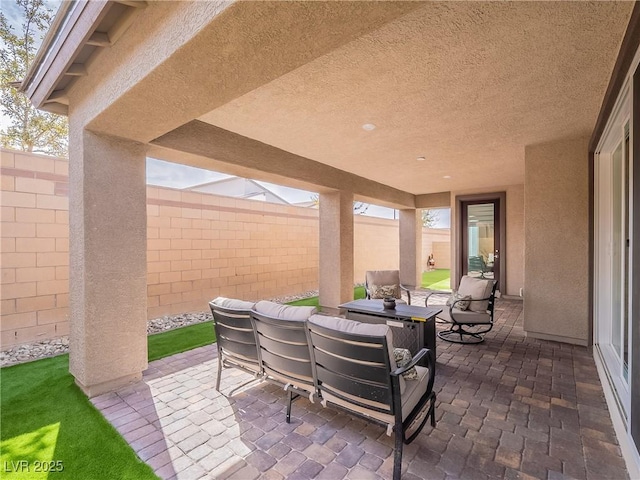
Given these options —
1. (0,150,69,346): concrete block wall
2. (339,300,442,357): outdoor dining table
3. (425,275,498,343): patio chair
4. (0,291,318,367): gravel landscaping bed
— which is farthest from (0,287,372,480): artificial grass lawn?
(425,275,498,343): patio chair

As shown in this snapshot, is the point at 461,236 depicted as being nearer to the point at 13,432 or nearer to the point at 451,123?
the point at 451,123

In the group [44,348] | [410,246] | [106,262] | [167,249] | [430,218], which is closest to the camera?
[106,262]

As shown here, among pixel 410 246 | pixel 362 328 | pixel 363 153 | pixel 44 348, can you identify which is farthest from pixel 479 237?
pixel 44 348

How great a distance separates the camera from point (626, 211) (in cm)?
275

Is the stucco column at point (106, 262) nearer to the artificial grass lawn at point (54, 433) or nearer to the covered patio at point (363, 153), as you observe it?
the covered patio at point (363, 153)

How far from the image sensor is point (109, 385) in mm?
3107

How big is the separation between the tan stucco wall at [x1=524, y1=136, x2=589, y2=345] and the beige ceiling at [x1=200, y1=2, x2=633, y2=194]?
405 millimetres

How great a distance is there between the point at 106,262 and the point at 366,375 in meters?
2.86

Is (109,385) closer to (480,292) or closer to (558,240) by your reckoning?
(480,292)

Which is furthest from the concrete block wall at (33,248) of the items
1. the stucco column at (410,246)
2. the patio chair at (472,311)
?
the stucco column at (410,246)

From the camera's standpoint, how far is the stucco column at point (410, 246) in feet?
32.6

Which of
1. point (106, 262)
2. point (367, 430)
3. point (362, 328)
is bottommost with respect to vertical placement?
point (367, 430)

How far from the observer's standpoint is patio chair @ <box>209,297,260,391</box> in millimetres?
2711

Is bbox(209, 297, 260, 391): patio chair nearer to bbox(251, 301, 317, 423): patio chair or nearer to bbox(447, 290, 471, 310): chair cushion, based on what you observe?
bbox(251, 301, 317, 423): patio chair
